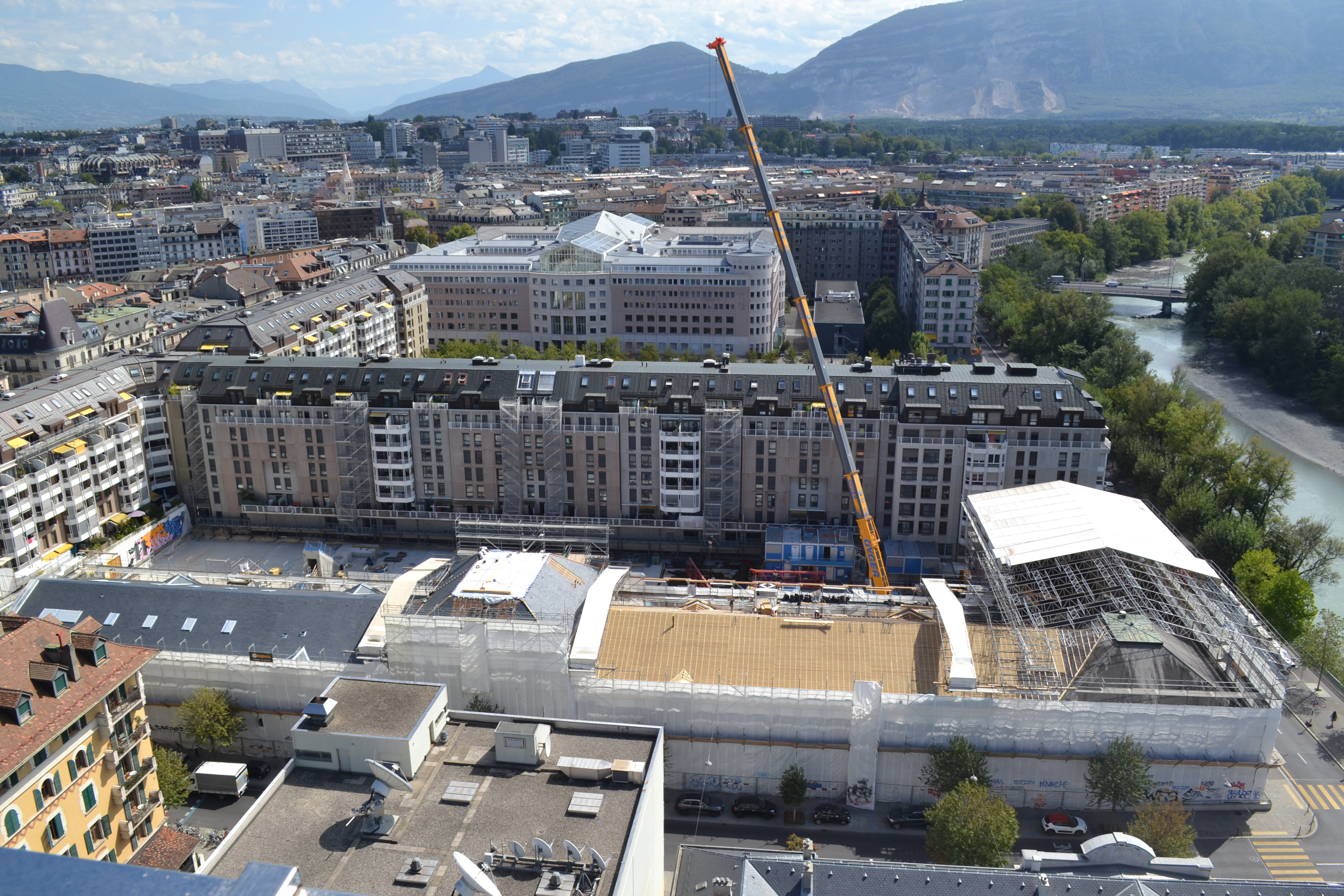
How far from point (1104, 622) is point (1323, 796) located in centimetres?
996

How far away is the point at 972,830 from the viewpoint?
109 ft

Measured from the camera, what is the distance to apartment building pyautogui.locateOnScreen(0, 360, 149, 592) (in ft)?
176

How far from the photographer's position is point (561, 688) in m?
40.2

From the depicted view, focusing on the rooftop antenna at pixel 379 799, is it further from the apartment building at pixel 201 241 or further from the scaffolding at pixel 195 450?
the apartment building at pixel 201 241

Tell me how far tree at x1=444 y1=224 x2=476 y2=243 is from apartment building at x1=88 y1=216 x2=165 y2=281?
41427 millimetres

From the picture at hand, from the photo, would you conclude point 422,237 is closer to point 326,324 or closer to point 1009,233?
point 326,324

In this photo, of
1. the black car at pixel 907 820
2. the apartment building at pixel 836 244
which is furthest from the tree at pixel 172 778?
the apartment building at pixel 836 244

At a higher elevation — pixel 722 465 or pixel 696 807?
pixel 722 465

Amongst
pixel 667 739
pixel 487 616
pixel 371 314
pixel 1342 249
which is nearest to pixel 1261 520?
pixel 667 739

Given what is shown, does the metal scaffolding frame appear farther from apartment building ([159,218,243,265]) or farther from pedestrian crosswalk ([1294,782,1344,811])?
apartment building ([159,218,243,265])

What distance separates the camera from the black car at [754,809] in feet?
127

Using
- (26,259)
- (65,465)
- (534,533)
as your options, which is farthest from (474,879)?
(26,259)

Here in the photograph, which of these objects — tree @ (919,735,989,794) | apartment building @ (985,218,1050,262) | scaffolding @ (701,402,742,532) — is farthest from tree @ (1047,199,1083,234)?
tree @ (919,735,989,794)

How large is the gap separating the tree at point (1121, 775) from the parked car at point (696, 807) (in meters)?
13.6
